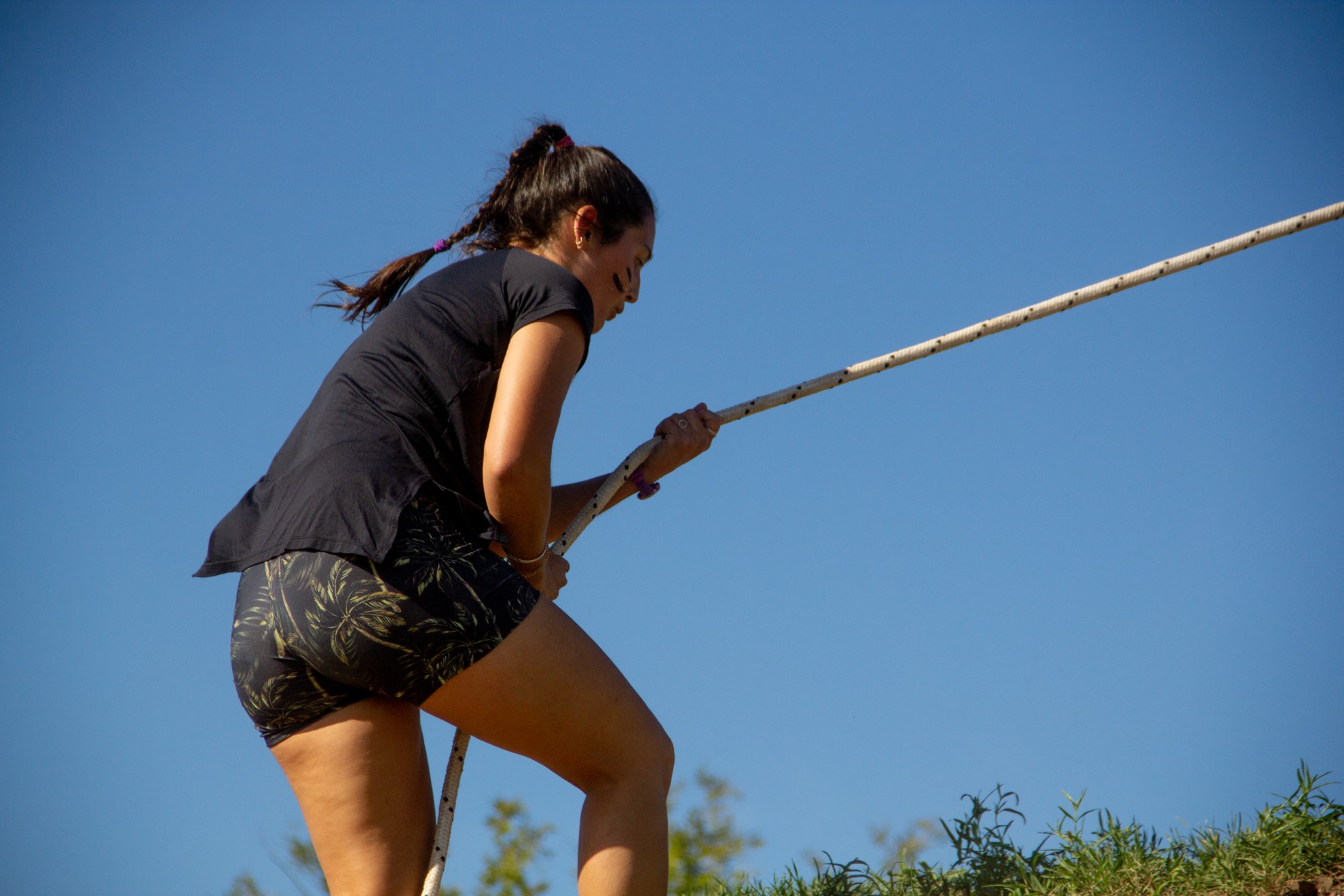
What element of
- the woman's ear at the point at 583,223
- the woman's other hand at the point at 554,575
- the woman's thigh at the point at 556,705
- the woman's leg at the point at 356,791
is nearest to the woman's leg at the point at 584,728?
the woman's thigh at the point at 556,705

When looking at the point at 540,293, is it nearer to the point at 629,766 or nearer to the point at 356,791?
the point at 629,766

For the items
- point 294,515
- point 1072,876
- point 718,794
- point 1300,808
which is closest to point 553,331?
point 294,515

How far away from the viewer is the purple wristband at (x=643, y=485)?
3.19m

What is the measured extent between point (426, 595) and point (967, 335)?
68.8 inches

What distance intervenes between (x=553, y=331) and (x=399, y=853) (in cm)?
110

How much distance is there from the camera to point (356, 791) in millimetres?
2246

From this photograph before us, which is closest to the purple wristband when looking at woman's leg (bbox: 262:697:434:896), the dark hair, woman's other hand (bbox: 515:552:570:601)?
woman's other hand (bbox: 515:552:570:601)

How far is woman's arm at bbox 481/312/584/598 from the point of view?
2176 mm

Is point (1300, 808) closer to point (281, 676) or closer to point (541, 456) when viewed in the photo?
point (541, 456)

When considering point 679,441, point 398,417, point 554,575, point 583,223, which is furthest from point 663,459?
point 398,417

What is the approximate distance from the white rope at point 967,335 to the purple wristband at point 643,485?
0.11 ft

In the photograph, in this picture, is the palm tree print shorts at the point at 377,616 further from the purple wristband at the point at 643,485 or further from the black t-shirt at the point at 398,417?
the purple wristband at the point at 643,485

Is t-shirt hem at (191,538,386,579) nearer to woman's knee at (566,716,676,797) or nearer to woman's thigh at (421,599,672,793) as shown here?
woman's thigh at (421,599,672,793)

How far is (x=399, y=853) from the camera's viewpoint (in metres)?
2.30
